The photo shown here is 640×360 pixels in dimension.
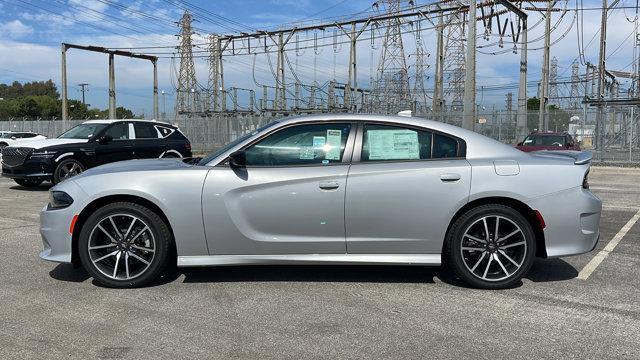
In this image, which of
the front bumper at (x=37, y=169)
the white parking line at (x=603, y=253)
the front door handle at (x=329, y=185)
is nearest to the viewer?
the front door handle at (x=329, y=185)

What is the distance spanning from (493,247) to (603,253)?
2236 millimetres

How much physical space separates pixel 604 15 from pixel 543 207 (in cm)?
2920

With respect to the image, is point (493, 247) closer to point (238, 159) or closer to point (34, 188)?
point (238, 159)

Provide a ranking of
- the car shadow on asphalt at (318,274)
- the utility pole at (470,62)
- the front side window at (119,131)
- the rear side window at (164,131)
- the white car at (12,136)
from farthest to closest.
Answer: the white car at (12,136)
the utility pole at (470,62)
the rear side window at (164,131)
the front side window at (119,131)
the car shadow on asphalt at (318,274)

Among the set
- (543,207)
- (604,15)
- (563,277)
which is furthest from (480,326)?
(604,15)

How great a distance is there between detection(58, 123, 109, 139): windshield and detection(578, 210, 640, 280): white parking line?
10.9 metres

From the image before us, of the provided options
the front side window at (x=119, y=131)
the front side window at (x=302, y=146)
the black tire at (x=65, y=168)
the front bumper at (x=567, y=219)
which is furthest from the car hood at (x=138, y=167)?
the front side window at (x=119, y=131)

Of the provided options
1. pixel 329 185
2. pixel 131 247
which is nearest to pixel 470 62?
pixel 329 185

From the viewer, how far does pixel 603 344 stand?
3.75m

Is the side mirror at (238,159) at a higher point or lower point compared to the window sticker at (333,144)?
lower

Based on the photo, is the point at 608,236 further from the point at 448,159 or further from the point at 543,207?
the point at 448,159

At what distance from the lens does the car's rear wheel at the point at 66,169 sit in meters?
12.1

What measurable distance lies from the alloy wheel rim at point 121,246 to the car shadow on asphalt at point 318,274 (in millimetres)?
267

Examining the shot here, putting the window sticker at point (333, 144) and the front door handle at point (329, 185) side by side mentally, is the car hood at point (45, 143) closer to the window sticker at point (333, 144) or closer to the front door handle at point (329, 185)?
the window sticker at point (333, 144)
